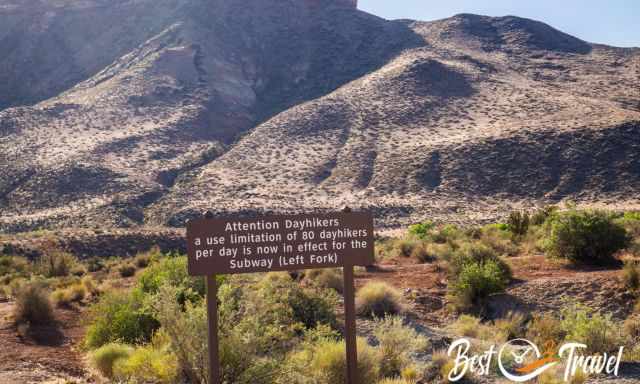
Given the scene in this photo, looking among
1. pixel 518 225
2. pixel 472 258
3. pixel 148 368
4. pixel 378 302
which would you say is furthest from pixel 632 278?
pixel 518 225

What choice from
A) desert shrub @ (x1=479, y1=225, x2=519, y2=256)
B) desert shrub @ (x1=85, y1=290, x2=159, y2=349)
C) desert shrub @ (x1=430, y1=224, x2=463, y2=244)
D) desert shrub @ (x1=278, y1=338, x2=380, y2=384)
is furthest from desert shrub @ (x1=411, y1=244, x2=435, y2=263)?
desert shrub @ (x1=278, y1=338, x2=380, y2=384)

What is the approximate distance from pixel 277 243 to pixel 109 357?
426 centimetres

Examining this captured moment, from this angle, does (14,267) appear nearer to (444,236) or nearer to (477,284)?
(444,236)

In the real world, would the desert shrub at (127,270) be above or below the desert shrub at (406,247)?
below

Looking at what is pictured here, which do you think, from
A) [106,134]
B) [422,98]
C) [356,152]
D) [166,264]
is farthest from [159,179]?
[166,264]

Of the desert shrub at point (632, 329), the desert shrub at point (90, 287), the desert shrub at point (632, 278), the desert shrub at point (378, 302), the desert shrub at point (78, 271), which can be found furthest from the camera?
the desert shrub at point (78, 271)

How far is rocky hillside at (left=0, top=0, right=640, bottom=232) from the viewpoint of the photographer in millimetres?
43094

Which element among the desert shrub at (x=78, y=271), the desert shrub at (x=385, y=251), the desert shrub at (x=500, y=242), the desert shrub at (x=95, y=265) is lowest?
the desert shrub at (x=95, y=265)

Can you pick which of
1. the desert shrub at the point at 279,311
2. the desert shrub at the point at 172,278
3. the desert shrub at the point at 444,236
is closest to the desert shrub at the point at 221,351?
the desert shrub at the point at 279,311

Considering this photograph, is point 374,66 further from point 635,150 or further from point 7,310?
point 7,310

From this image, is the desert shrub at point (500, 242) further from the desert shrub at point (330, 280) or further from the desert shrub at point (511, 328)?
the desert shrub at point (511, 328)

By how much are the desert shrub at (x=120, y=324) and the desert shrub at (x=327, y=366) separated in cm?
378

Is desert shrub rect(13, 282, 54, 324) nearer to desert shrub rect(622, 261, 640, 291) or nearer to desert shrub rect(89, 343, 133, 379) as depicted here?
desert shrub rect(89, 343, 133, 379)

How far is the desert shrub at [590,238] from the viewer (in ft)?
54.7
